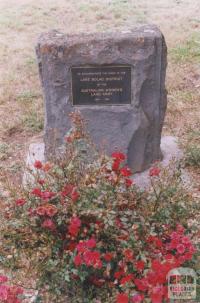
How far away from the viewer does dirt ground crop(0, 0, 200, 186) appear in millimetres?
5762

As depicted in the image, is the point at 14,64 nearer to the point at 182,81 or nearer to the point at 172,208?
the point at 182,81

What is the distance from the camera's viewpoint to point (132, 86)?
4.30m

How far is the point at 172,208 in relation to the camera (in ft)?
9.47

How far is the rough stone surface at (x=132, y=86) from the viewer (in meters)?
4.14

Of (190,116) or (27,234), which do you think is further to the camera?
(190,116)

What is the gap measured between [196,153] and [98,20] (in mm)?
4801

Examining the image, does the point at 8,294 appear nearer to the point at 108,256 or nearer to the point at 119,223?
the point at 108,256

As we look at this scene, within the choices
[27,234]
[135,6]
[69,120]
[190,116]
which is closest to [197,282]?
[27,234]

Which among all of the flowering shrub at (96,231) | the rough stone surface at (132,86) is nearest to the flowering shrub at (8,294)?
the flowering shrub at (96,231)

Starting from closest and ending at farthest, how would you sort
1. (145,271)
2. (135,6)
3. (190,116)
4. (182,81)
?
(145,271) → (190,116) → (182,81) → (135,6)

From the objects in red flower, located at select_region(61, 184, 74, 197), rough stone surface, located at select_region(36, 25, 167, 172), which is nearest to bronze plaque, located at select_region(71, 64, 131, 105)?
rough stone surface, located at select_region(36, 25, 167, 172)

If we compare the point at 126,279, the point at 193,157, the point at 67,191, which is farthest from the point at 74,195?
the point at 193,157

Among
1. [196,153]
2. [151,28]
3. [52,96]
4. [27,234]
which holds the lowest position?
[196,153]

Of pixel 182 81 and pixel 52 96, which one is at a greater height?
pixel 52 96
